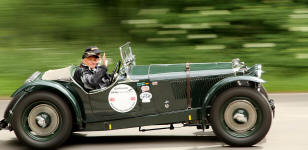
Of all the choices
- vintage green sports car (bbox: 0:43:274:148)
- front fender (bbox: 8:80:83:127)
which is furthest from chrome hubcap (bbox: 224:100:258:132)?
front fender (bbox: 8:80:83:127)

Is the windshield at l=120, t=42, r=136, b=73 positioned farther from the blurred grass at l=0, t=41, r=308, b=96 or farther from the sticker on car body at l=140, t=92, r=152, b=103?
the blurred grass at l=0, t=41, r=308, b=96

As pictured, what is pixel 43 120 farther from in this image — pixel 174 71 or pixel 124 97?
pixel 174 71

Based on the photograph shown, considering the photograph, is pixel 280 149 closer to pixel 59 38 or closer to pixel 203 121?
pixel 203 121

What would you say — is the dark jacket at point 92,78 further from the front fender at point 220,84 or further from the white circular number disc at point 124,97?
the front fender at point 220,84

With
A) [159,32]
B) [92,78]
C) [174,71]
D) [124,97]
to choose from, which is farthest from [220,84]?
[159,32]

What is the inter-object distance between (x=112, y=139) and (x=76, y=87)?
108 cm

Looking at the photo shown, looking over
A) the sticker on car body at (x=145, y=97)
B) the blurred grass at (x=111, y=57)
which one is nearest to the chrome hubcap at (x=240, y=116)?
the sticker on car body at (x=145, y=97)

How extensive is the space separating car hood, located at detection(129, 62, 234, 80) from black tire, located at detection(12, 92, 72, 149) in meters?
0.98

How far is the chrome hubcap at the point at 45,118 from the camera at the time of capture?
6.15m

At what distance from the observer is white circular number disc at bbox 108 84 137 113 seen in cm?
601

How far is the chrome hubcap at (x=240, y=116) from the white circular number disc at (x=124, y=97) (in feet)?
3.77

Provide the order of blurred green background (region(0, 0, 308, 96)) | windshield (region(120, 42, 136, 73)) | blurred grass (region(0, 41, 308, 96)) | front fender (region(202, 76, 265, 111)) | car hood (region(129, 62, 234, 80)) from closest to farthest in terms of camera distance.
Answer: front fender (region(202, 76, 265, 111)) < car hood (region(129, 62, 234, 80)) < windshield (region(120, 42, 136, 73)) < blurred grass (region(0, 41, 308, 96)) < blurred green background (region(0, 0, 308, 96))

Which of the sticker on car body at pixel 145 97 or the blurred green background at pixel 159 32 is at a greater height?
the blurred green background at pixel 159 32

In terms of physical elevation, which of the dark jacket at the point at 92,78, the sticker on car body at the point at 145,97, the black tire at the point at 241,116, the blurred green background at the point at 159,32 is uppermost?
the blurred green background at the point at 159,32
